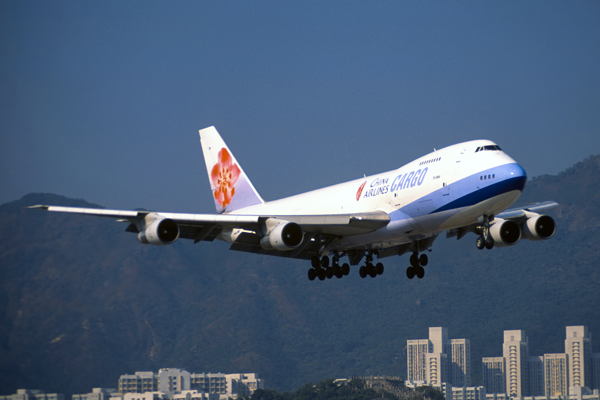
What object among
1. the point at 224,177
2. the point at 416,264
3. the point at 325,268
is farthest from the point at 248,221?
the point at 224,177

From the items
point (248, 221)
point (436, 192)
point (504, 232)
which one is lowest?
point (504, 232)

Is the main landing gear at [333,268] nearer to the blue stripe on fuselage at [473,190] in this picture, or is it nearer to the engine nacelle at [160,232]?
the blue stripe on fuselage at [473,190]

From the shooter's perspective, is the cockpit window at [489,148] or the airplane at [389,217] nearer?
the airplane at [389,217]

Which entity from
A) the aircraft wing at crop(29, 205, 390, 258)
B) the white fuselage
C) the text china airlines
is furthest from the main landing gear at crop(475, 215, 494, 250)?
the aircraft wing at crop(29, 205, 390, 258)

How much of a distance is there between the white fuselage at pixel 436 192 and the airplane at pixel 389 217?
4 cm

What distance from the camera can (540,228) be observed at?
37.8 m

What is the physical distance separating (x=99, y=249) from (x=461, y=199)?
132169mm

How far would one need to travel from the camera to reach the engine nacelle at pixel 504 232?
3625 centimetres

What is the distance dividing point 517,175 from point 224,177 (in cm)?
2369

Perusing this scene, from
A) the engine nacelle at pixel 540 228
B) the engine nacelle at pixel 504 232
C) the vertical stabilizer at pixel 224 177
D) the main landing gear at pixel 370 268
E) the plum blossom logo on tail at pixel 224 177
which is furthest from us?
the plum blossom logo on tail at pixel 224 177

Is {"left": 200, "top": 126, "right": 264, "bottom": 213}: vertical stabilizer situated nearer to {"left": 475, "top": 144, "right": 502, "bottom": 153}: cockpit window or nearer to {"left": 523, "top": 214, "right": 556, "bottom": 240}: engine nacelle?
{"left": 523, "top": 214, "right": 556, "bottom": 240}: engine nacelle

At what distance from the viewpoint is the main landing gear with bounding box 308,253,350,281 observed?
141 feet

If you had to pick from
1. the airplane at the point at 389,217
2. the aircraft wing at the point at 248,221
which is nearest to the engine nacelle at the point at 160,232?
the airplane at the point at 389,217

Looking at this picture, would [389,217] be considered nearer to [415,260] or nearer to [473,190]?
[473,190]
